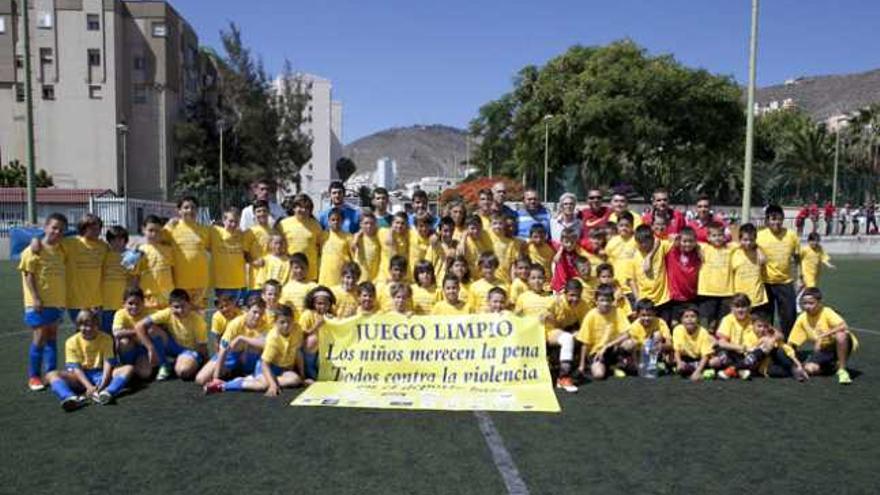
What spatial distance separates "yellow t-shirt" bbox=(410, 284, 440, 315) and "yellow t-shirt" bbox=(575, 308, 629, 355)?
147cm

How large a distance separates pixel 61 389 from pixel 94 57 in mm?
43566

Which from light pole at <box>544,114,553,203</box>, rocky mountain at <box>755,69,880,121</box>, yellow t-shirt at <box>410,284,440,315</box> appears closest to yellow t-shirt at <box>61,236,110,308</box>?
yellow t-shirt at <box>410,284,440,315</box>

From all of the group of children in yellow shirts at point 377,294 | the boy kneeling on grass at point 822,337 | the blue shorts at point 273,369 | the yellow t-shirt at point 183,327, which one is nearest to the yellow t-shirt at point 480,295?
the group of children in yellow shirts at point 377,294

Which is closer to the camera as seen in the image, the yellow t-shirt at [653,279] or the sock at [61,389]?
the sock at [61,389]

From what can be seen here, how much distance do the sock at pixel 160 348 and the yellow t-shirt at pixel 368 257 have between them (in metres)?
2.13

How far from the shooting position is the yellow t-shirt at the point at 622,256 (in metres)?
7.55

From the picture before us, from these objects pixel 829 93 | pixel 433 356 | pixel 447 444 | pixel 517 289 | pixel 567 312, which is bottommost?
pixel 447 444

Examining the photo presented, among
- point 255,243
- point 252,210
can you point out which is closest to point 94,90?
point 252,210

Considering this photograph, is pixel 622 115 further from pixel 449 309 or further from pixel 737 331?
pixel 449 309

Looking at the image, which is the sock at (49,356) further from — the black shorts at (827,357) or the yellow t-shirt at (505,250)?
the black shorts at (827,357)

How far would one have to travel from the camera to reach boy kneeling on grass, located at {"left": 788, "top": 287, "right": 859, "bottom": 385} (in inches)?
277

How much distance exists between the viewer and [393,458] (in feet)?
15.3

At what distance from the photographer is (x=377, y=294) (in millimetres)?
7168

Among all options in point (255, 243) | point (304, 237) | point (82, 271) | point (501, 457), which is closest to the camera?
point (501, 457)
